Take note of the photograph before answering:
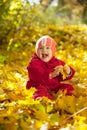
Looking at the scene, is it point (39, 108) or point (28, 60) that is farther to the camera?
point (28, 60)

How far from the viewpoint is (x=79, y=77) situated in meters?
4.70

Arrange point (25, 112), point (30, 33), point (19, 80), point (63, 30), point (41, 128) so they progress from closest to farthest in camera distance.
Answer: point (41, 128) → point (25, 112) → point (19, 80) → point (30, 33) → point (63, 30)

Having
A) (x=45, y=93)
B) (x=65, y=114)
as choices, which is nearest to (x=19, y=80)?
(x=45, y=93)

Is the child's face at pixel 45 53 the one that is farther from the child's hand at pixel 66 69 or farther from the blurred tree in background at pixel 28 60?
the blurred tree in background at pixel 28 60

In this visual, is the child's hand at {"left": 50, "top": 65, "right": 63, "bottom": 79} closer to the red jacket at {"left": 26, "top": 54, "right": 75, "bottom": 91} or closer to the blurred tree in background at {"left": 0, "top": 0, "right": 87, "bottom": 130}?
the red jacket at {"left": 26, "top": 54, "right": 75, "bottom": 91}

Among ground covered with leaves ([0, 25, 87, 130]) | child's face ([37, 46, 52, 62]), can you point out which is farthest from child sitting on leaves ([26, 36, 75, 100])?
ground covered with leaves ([0, 25, 87, 130])

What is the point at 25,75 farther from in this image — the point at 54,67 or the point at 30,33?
the point at 30,33

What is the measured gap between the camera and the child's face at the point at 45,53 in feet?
12.0

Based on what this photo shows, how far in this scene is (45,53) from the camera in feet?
12.1

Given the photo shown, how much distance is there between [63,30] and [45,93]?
7177 mm

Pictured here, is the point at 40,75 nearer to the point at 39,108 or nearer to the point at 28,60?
the point at 39,108

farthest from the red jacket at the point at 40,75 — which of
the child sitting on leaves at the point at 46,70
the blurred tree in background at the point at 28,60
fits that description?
the blurred tree in background at the point at 28,60

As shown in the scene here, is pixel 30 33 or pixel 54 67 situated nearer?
pixel 54 67

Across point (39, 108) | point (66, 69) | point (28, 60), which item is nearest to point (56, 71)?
point (66, 69)
